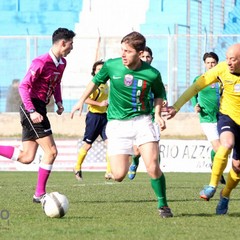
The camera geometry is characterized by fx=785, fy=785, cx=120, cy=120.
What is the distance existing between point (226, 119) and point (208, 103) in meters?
5.75

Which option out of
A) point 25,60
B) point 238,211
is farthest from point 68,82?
point 238,211

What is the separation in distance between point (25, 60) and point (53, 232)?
1810 cm

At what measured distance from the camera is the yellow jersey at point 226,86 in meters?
8.65

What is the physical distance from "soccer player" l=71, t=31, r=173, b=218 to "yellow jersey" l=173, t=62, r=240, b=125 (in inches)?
16.5

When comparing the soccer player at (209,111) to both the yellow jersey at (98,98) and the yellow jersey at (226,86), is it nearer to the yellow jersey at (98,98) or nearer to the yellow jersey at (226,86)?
the yellow jersey at (98,98)

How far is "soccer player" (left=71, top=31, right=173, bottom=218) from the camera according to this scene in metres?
8.32

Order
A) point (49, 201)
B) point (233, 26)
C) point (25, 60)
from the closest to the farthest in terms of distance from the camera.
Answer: point (49, 201) < point (25, 60) < point (233, 26)

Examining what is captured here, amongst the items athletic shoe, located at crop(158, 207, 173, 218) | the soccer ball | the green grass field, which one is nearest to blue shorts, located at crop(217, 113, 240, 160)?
the green grass field

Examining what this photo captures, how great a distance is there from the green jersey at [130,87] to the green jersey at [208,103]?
590 centimetres

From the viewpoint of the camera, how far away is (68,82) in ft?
81.7

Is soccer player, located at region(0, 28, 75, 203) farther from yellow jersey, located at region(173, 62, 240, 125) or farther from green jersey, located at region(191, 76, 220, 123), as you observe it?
green jersey, located at region(191, 76, 220, 123)

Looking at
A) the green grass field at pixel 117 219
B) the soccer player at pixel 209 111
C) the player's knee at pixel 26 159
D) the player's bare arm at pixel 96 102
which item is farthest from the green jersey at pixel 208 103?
the player's knee at pixel 26 159

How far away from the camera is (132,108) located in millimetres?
8562

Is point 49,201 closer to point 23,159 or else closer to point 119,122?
point 119,122
